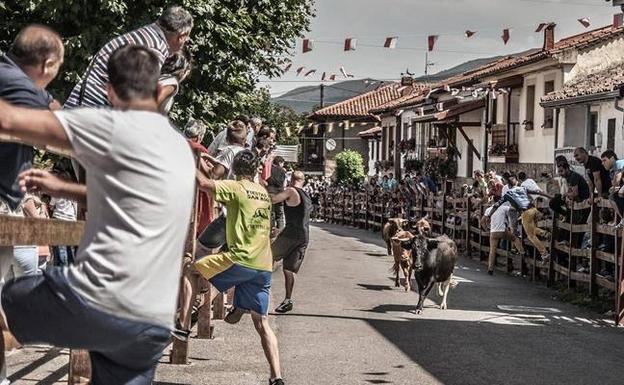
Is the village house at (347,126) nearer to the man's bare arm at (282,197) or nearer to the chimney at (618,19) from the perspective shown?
the chimney at (618,19)

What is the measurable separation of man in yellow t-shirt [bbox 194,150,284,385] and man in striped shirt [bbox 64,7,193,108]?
188 centimetres

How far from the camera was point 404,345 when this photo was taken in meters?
11.6

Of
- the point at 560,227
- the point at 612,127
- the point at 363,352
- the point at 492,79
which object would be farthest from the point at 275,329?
the point at 492,79

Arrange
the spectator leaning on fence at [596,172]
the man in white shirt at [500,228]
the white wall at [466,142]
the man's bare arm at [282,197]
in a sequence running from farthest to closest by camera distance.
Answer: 1. the white wall at [466,142]
2. the man in white shirt at [500,228]
3. the spectator leaning on fence at [596,172]
4. the man's bare arm at [282,197]

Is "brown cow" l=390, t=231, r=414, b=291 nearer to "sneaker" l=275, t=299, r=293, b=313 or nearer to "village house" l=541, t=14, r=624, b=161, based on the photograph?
"sneaker" l=275, t=299, r=293, b=313

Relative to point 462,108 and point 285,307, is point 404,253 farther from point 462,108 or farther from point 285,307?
point 462,108

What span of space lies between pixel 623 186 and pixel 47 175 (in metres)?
11.9

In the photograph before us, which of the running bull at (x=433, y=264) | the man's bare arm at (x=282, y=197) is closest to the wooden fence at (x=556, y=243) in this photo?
the running bull at (x=433, y=264)

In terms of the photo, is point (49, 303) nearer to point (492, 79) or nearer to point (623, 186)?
point (623, 186)

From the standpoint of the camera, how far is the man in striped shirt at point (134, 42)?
20.9 feet

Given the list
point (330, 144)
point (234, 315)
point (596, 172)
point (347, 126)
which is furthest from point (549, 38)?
point (330, 144)

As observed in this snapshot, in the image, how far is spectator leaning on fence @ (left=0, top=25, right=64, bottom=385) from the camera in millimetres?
4906

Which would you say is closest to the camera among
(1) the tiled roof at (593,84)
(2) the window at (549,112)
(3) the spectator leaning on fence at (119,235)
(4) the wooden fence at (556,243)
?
(3) the spectator leaning on fence at (119,235)

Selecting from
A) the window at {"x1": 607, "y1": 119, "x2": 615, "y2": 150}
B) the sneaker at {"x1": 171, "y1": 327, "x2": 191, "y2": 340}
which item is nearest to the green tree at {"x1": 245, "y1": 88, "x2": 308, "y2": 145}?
the window at {"x1": 607, "y1": 119, "x2": 615, "y2": 150}
